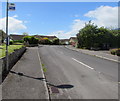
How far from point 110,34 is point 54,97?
4341cm

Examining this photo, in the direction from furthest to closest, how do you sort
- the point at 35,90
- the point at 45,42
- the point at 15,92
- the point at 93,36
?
the point at 45,42, the point at 93,36, the point at 35,90, the point at 15,92

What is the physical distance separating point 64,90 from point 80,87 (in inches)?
33.8

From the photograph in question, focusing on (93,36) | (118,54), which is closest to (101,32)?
(93,36)

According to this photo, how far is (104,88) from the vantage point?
6391 mm

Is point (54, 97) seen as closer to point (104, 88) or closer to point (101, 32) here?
point (104, 88)

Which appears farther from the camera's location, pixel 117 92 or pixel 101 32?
pixel 101 32

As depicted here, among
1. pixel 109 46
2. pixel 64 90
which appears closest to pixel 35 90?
pixel 64 90

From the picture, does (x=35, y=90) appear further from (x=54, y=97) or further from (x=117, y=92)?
(x=117, y=92)

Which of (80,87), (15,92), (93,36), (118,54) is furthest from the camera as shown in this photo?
(93,36)

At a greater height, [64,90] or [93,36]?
[93,36]

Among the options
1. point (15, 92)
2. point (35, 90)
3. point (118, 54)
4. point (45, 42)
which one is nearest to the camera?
point (15, 92)

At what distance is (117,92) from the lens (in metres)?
5.91

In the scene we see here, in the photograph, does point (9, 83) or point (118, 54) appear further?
point (118, 54)

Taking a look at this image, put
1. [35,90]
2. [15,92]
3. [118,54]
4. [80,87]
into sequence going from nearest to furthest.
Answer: [15,92], [35,90], [80,87], [118,54]
